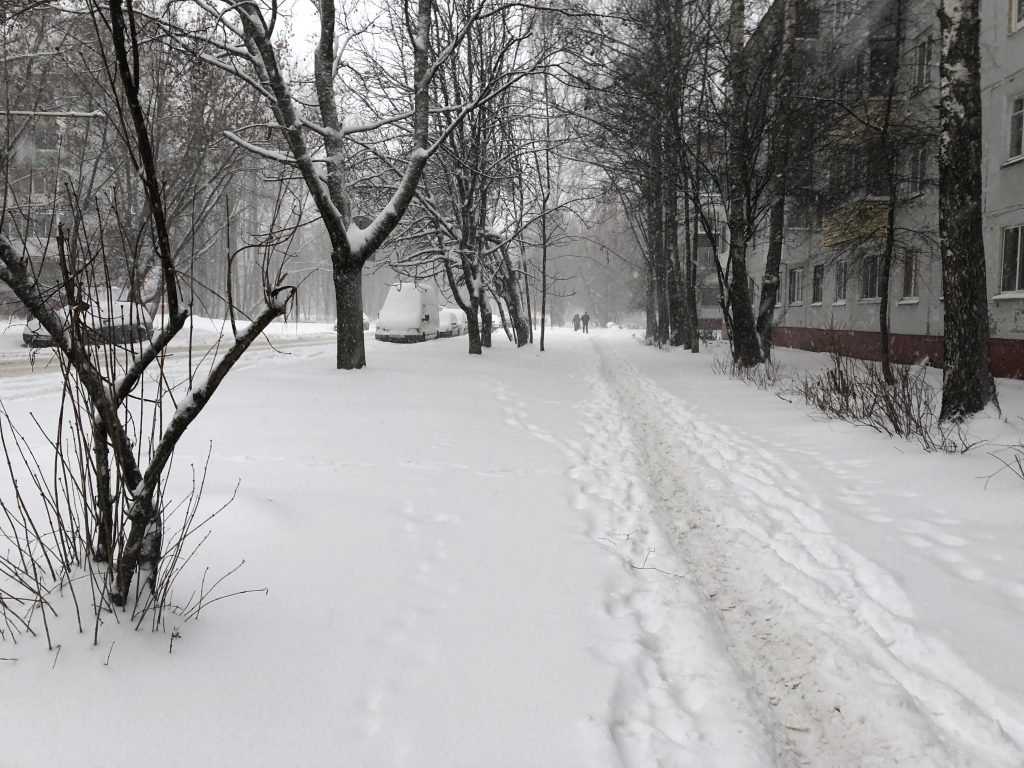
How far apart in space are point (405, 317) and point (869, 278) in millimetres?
16238

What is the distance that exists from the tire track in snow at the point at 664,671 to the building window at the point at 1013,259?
12619mm

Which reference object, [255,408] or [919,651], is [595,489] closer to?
[919,651]

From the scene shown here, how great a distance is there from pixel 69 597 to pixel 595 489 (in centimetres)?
385

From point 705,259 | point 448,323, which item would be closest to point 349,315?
point 448,323

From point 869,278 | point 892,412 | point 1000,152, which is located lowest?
point 892,412

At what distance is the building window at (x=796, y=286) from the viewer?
76.9 ft

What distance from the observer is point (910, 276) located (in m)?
16.7

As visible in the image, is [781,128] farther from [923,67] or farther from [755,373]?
[923,67]

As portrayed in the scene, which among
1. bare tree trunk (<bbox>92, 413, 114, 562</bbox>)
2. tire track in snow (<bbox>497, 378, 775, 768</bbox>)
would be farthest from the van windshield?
bare tree trunk (<bbox>92, 413, 114, 562</bbox>)

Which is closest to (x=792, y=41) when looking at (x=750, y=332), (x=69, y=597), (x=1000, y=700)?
(x=750, y=332)

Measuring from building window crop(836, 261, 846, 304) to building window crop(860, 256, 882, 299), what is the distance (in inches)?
32.1

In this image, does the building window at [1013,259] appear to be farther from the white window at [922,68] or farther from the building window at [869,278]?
the white window at [922,68]

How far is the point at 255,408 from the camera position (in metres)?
7.23

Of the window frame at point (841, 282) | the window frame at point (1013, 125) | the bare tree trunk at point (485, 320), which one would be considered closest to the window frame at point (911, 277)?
the window frame at point (841, 282)
